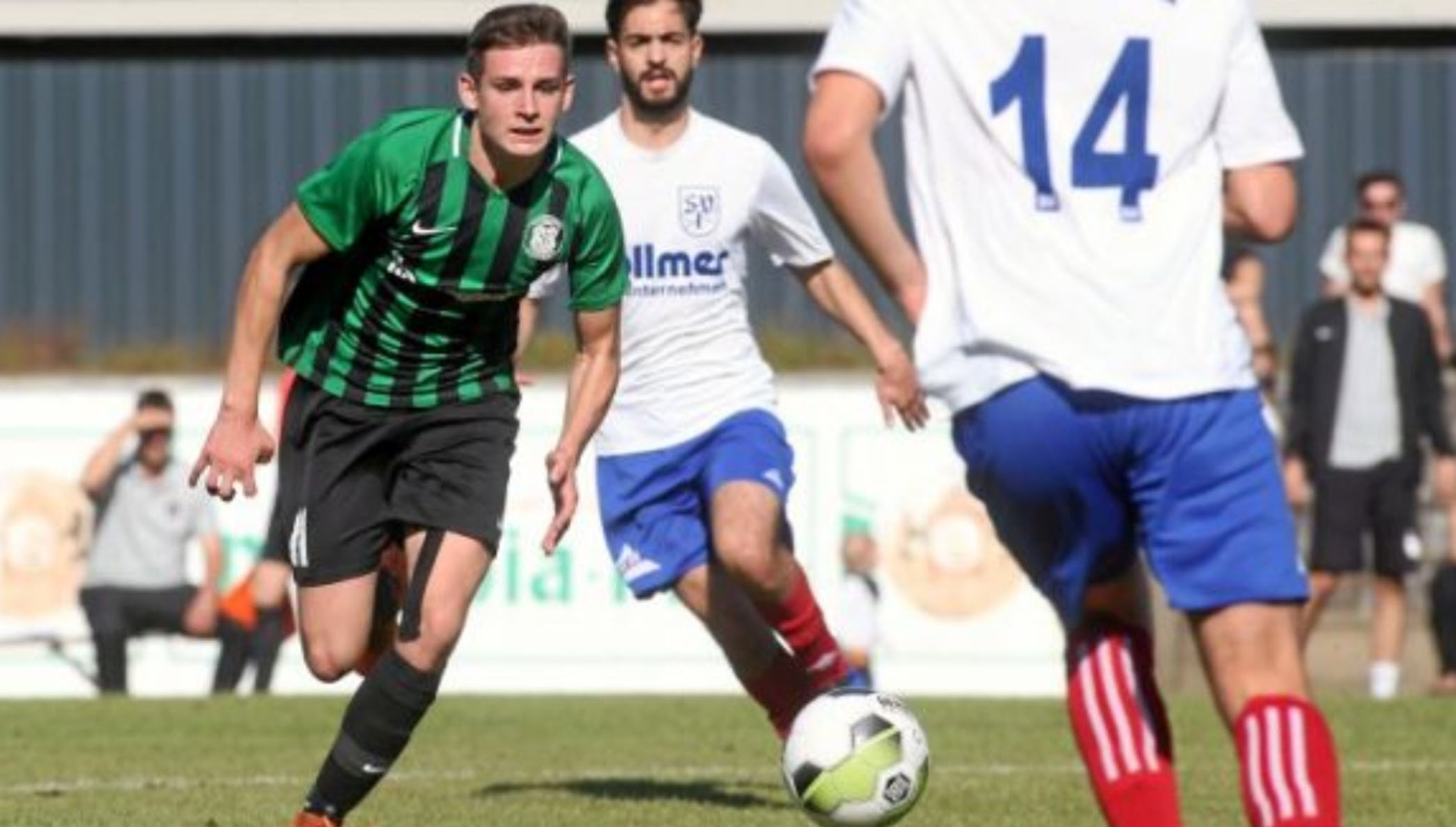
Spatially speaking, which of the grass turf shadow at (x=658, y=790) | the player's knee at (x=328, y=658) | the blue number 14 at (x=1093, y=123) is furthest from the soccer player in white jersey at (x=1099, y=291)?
the grass turf shadow at (x=658, y=790)

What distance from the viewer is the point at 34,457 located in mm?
18875

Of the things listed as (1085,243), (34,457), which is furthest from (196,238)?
(1085,243)

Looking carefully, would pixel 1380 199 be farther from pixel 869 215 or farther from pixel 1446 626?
pixel 869 215

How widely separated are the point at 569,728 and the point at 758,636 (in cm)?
365

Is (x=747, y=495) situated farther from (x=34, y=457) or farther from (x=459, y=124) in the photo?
(x=34, y=457)

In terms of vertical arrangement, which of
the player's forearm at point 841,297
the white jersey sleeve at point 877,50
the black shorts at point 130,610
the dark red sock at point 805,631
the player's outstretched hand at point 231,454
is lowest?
the black shorts at point 130,610

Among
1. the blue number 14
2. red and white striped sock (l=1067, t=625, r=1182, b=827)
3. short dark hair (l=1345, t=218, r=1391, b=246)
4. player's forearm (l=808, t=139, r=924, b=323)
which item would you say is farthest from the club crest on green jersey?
short dark hair (l=1345, t=218, r=1391, b=246)

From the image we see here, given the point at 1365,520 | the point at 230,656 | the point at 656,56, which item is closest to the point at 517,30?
the point at 656,56

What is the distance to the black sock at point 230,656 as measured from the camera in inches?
712

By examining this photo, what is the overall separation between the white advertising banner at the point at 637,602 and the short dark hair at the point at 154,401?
69 cm

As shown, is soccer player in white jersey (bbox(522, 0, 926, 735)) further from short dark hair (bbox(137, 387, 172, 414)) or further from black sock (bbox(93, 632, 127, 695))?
black sock (bbox(93, 632, 127, 695))

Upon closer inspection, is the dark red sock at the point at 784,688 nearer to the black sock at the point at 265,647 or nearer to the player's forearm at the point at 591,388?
the player's forearm at the point at 591,388

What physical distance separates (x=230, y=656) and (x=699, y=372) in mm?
8009

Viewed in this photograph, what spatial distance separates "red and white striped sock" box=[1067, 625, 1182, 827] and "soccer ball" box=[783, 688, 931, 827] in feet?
6.69
